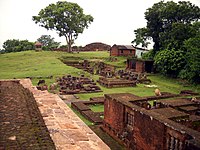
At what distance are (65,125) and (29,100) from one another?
2.17 meters

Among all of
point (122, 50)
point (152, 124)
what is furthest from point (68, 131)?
point (122, 50)

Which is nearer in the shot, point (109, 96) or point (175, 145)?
point (175, 145)

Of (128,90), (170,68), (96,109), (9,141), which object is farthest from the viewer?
(170,68)

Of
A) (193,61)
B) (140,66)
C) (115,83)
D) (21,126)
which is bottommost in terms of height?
(115,83)

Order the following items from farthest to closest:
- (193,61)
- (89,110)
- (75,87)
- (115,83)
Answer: (115,83) → (193,61) → (75,87) → (89,110)

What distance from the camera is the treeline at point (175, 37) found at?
80.2ft

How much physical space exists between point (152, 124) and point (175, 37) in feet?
74.1

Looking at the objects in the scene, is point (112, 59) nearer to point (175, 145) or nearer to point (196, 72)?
point (196, 72)

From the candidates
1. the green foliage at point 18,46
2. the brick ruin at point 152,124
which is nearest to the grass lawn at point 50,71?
the brick ruin at point 152,124

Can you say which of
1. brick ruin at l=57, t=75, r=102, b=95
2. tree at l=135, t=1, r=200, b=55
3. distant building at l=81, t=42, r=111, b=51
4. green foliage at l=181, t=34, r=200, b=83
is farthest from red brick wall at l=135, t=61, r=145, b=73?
distant building at l=81, t=42, r=111, b=51

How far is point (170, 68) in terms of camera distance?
2786cm

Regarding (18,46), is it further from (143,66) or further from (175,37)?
(175,37)

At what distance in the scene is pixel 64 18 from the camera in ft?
156

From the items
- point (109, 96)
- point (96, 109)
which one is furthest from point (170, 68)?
point (109, 96)
